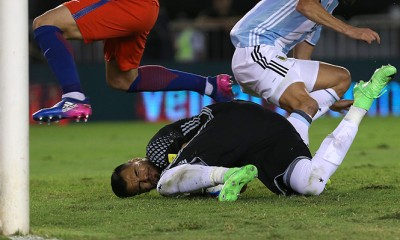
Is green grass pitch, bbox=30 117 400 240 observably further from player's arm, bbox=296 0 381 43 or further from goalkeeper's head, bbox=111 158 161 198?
player's arm, bbox=296 0 381 43

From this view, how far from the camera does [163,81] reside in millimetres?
8141

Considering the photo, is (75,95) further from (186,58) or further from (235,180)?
(186,58)

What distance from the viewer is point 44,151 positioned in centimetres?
1283

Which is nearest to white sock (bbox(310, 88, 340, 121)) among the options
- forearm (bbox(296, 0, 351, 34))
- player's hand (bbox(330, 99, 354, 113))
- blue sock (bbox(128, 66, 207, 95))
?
player's hand (bbox(330, 99, 354, 113))

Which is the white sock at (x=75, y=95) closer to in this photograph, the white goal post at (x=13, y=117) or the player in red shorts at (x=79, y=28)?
the player in red shorts at (x=79, y=28)

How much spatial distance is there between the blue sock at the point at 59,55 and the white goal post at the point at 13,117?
185cm

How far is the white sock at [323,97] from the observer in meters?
7.68

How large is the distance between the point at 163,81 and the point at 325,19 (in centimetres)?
154

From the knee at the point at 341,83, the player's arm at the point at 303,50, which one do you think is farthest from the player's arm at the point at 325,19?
the player's arm at the point at 303,50

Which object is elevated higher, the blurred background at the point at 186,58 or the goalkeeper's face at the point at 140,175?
the goalkeeper's face at the point at 140,175

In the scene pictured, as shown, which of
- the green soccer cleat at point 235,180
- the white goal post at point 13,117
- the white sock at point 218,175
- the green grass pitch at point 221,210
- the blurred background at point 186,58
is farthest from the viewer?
the blurred background at point 186,58

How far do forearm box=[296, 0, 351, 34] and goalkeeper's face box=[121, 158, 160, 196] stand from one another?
5.46 feet

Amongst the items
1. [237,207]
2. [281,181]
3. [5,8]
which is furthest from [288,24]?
[5,8]

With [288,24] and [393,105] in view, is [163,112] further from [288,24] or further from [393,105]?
[288,24]
